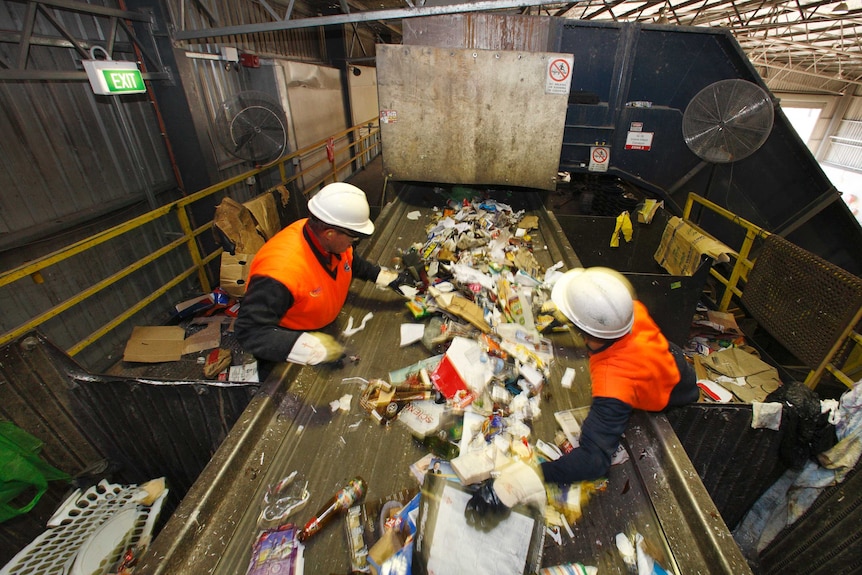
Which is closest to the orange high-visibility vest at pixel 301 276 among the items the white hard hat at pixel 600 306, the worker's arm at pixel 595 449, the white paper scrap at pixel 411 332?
the white paper scrap at pixel 411 332

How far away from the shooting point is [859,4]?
7.75m

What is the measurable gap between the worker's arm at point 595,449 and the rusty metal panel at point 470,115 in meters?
3.25

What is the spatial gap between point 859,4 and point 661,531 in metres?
12.1

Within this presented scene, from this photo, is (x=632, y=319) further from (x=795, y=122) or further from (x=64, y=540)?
(x=795, y=122)

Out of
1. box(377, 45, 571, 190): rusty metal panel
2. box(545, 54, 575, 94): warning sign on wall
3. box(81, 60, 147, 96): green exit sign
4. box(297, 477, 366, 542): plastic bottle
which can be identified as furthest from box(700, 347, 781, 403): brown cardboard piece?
box(81, 60, 147, 96): green exit sign

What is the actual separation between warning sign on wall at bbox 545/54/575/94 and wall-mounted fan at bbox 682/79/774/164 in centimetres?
151

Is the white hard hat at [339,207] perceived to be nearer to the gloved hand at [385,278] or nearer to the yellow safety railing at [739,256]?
the gloved hand at [385,278]

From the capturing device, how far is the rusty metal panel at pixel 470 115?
3812mm

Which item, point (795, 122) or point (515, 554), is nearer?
point (515, 554)

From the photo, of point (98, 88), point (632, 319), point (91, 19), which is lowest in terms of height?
point (632, 319)

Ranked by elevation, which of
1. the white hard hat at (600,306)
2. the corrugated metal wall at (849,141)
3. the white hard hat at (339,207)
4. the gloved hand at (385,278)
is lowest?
the corrugated metal wall at (849,141)

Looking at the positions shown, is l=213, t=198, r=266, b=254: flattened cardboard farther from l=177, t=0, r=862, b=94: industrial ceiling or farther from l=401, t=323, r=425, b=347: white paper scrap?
l=401, t=323, r=425, b=347: white paper scrap

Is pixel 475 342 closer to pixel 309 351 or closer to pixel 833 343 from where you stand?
pixel 309 351

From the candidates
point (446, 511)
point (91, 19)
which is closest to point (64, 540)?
point (446, 511)
